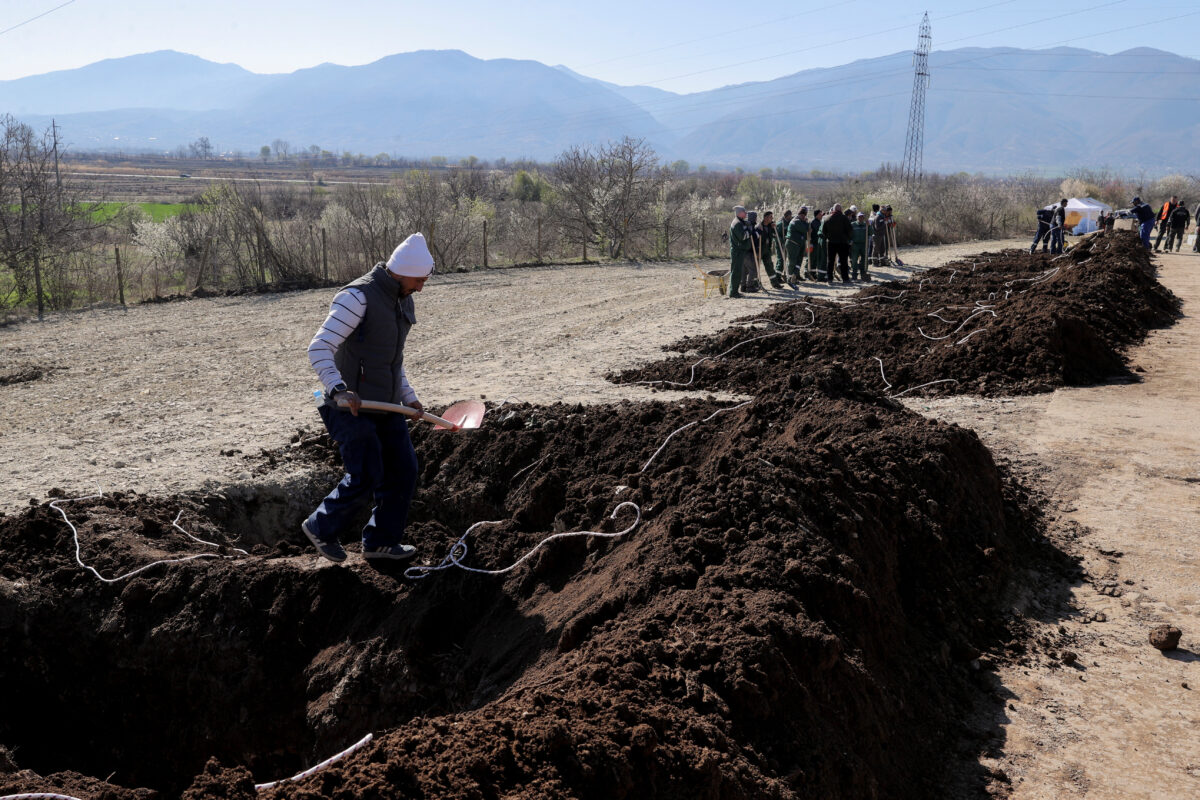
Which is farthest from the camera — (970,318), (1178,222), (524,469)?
(1178,222)

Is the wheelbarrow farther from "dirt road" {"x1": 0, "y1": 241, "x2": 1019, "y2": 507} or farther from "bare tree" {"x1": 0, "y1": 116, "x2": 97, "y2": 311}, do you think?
"bare tree" {"x1": 0, "y1": 116, "x2": 97, "y2": 311}

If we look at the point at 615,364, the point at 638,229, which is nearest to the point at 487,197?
the point at 638,229

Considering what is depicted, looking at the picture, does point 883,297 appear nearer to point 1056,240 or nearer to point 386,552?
point 1056,240

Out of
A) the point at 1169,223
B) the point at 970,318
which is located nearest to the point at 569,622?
the point at 970,318

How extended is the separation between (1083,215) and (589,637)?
125 ft

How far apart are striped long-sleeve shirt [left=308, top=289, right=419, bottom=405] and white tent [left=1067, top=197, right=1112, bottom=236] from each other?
3589cm

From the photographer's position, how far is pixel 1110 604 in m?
4.80

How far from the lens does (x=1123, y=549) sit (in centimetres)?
541

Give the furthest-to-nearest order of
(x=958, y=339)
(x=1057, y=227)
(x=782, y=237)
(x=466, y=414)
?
(x=1057, y=227), (x=782, y=237), (x=958, y=339), (x=466, y=414)

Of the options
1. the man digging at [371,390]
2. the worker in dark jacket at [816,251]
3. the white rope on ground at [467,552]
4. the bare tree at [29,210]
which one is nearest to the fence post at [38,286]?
the bare tree at [29,210]

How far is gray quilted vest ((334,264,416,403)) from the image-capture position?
426 cm

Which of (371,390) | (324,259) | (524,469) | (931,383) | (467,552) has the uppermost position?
(324,259)

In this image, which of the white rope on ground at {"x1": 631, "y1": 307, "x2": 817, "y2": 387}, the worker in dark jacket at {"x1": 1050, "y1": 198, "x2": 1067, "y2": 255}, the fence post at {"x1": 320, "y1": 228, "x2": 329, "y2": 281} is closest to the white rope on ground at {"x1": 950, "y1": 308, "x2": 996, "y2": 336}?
the white rope on ground at {"x1": 631, "y1": 307, "x2": 817, "y2": 387}

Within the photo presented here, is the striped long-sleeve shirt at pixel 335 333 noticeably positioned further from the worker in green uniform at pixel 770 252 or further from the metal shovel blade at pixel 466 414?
the worker in green uniform at pixel 770 252
